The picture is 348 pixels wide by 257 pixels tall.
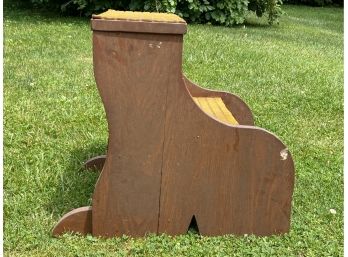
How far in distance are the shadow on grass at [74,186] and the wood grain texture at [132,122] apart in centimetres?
36

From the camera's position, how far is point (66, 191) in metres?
3.03

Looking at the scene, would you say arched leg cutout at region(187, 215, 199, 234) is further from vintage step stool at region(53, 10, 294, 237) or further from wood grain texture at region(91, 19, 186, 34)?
wood grain texture at region(91, 19, 186, 34)

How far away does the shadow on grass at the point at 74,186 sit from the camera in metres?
2.86

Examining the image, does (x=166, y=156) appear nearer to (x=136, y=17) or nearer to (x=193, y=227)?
(x=193, y=227)

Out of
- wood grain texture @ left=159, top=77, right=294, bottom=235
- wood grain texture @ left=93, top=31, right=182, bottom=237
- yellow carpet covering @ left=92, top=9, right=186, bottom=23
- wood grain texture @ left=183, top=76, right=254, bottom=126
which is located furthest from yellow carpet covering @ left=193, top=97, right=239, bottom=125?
yellow carpet covering @ left=92, top=9, right=186, bottom=23

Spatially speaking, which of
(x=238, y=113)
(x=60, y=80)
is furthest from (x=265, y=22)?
(x=238, y=113)

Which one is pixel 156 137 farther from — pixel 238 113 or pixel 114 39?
pixel 238 113

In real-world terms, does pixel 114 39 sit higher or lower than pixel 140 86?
higher

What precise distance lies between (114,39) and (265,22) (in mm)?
10225

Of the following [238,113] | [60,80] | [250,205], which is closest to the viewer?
[250,205]

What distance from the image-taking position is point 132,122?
238cm

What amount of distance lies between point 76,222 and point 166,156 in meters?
0.55

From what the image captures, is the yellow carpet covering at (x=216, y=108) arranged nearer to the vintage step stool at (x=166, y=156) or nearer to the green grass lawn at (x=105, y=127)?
the vintage step stool at (x=166, y=156)

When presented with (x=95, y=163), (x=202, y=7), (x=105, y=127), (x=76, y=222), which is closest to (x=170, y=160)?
(x=76, y=222)
